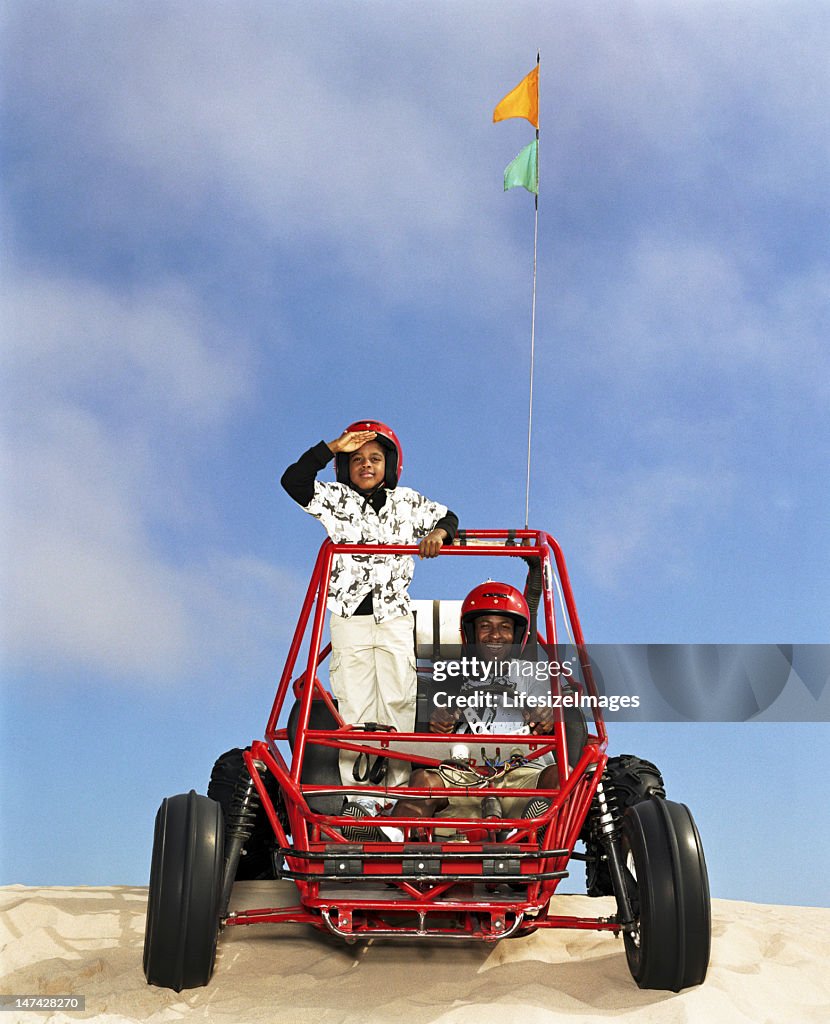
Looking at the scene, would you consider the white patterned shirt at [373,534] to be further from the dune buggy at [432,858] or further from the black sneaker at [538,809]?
the black sneaker at [538,809]

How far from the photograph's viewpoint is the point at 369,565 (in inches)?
217

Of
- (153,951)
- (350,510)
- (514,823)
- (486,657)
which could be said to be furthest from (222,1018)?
(350,510)

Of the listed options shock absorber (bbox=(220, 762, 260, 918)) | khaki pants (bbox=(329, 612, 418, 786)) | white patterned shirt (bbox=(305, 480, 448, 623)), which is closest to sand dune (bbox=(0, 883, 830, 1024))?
shock absorber (bbox=(220, 762, 260, 918))

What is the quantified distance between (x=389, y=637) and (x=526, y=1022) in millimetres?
1977

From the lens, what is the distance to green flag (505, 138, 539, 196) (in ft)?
22.1

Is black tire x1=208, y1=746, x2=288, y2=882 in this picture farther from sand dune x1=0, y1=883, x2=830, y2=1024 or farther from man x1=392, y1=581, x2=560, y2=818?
man x1=392, y1=581, x2=560, y2=818

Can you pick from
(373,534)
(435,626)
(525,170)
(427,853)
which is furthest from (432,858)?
(525,170)

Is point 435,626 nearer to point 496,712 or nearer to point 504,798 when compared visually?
point 496,712

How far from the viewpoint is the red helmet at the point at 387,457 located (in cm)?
564

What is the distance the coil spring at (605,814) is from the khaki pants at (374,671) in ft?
3.48

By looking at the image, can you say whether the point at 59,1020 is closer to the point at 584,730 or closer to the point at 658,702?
the point at 584,730

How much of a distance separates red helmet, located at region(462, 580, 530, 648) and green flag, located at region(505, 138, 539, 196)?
2526 millimetres

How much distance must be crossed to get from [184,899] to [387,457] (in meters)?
2.49

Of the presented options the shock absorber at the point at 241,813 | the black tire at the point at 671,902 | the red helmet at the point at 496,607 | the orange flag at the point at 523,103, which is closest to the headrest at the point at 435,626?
the red helmet at the point at 496,607
